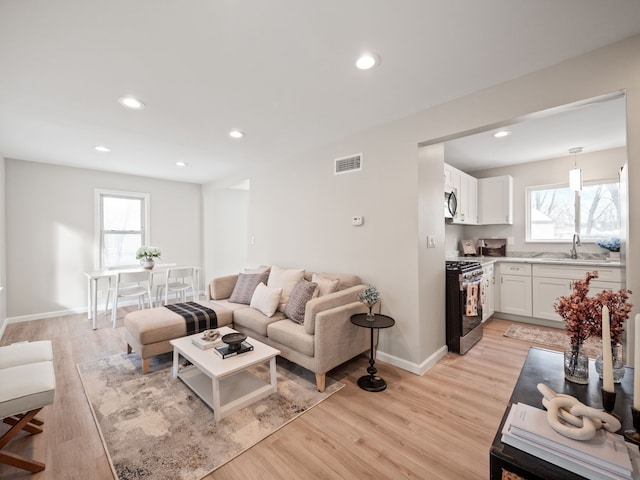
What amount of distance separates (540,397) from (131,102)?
338cm

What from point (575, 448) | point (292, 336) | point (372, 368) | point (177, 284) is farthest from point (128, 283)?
point (575, 448)

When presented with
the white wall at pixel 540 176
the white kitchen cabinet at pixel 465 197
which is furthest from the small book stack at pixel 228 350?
the white wall at pixel 540 176

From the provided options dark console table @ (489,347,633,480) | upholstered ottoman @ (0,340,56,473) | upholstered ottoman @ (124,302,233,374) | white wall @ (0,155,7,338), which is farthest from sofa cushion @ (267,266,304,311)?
white wall @ (0,155,7,338)

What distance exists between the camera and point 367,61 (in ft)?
6.30

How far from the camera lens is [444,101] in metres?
2.46

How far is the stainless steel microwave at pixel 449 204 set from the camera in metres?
3.84

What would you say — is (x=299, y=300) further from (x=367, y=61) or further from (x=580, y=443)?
(x=580, y=443)

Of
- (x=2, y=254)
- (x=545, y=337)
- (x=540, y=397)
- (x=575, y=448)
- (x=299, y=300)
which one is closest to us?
(x=575, y=448)

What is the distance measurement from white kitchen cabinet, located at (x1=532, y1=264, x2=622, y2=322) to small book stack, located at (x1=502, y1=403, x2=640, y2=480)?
11.6 feet

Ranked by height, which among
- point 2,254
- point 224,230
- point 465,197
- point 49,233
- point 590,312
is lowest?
point 590,312

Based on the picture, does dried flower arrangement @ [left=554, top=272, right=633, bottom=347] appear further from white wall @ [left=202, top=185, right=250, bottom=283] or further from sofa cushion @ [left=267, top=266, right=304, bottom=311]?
white wall @ [left=202, top=185, right=250, bottom=283]

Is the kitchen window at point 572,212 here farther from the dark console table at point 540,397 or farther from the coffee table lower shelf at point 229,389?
the coffee table lower shelf at point 229,389

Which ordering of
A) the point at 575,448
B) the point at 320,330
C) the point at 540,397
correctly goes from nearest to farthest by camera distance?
the point at 575,448 → the point at 540,397 → the point at 320,330

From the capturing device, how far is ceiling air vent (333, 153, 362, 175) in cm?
315
